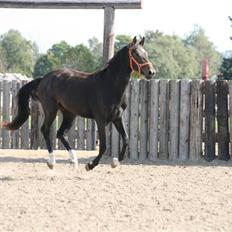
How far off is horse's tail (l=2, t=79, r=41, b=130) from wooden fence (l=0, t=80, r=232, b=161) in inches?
80.6

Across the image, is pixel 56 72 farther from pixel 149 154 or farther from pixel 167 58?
pixel 167 58

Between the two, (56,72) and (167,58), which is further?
(167,58)

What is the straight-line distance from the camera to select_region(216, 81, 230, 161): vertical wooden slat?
471 inches

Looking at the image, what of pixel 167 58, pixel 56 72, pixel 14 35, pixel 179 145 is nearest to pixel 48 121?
pixel 56 72

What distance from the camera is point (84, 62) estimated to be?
3750 cm

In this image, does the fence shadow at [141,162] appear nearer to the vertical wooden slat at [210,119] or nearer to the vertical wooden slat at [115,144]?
the vertical wooden slat at [210,119]

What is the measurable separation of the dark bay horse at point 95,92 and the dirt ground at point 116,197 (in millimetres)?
642

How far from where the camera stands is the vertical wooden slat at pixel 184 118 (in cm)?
1216

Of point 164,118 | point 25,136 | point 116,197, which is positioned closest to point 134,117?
point 164,118

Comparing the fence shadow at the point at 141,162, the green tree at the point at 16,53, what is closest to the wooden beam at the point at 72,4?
the fence shadow at the point at 141,162

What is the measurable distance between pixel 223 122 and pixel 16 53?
6697cm

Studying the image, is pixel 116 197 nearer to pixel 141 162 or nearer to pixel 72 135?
pixel 141 162

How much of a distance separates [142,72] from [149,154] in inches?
125

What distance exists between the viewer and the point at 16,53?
76812 millimetres
